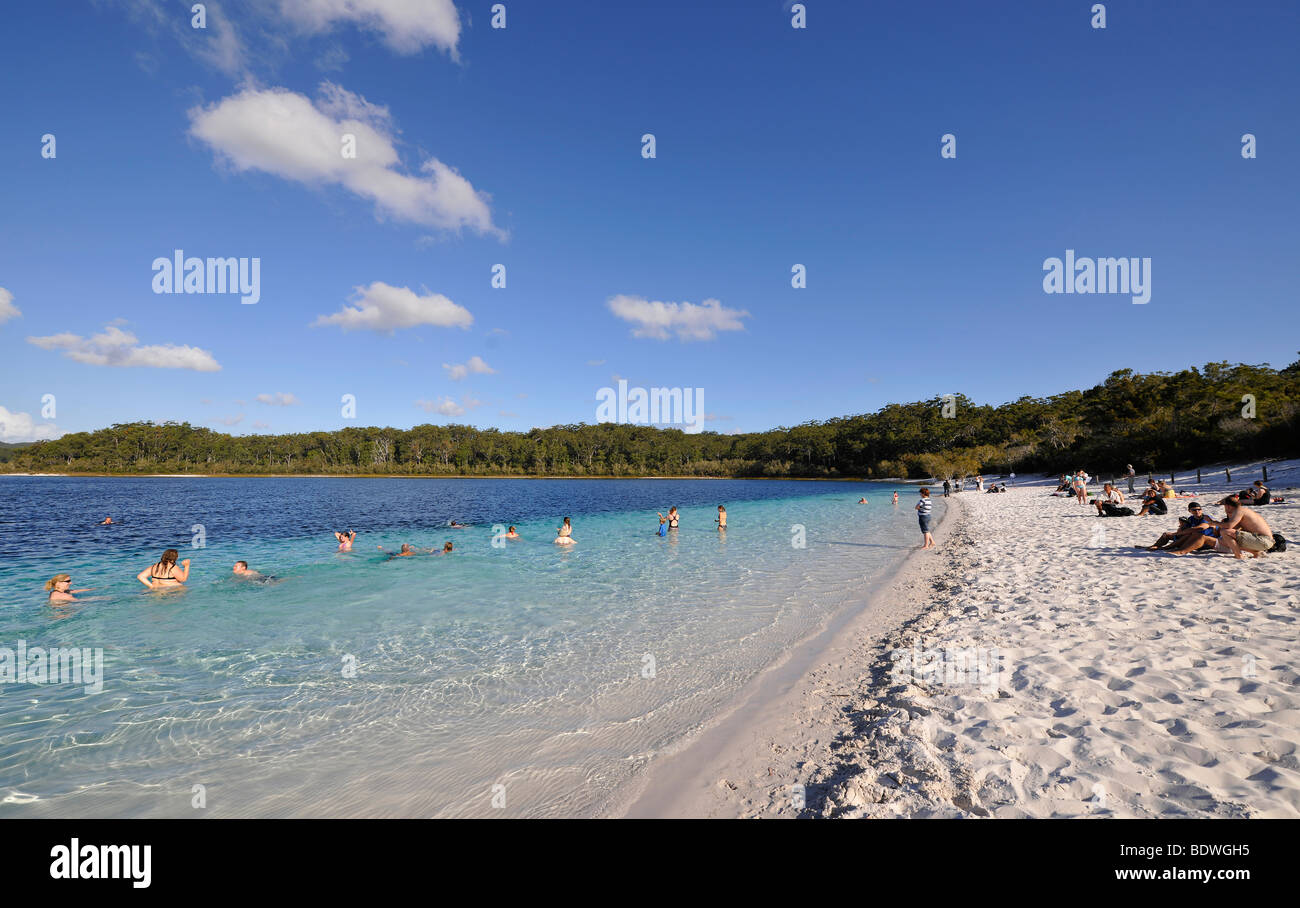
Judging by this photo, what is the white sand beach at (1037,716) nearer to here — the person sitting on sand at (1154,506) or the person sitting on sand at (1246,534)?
the person sitting on sand at (1246,534)

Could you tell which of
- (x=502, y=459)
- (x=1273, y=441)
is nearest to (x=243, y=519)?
(x=1273, y=441)

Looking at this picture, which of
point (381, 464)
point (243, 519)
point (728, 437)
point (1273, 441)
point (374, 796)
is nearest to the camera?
point (374, 796)

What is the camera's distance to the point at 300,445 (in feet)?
514

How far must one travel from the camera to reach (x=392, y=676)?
7.76 meters

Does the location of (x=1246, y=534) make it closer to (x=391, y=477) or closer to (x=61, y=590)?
(x=61, y=590)

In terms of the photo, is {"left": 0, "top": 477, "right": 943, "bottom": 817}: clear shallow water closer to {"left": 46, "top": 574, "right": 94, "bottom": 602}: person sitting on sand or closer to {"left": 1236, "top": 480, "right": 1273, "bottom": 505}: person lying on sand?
{"left": 46, "top": 574, "right": 94, "bottom": 602}: person sitting on sand

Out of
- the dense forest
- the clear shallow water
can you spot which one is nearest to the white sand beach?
the clear shallow water

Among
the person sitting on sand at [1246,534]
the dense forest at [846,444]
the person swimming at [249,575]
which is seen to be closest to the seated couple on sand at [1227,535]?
the person sitting on sand at [1246,534]

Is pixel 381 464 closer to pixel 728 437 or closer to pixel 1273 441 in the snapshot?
pixel 728 437

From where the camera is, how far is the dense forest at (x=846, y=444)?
4075 centimetres

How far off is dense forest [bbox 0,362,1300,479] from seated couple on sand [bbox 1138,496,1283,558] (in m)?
34.3

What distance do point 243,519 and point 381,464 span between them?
121017 millimetres

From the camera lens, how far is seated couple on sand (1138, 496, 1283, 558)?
10.8 meters

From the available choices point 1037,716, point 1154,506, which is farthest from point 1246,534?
point 1154,506
